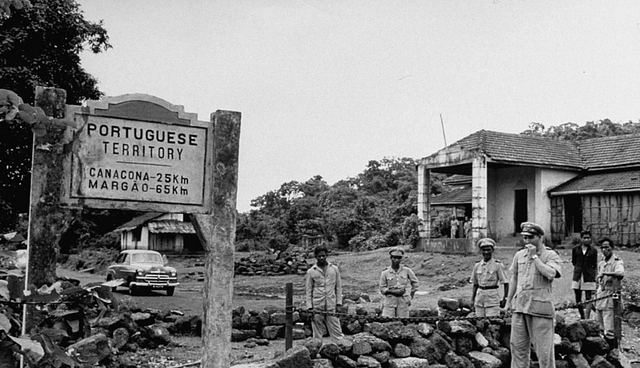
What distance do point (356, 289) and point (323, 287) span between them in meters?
13.3

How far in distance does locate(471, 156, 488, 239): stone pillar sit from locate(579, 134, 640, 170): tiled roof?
5886mm

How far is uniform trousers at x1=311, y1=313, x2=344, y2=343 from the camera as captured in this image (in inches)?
408

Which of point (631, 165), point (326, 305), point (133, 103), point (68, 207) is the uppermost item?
point (631, 165)

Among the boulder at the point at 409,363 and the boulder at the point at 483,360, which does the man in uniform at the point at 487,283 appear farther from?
the boulder at the point at 409,363

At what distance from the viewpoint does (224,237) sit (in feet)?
19.2

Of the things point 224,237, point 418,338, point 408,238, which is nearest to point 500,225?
point 408,238

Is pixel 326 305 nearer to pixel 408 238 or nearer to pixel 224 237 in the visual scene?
pixel 224 237

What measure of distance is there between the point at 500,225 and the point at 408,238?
153 inches

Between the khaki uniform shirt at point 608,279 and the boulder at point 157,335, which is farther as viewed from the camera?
the boulder at point 157,335

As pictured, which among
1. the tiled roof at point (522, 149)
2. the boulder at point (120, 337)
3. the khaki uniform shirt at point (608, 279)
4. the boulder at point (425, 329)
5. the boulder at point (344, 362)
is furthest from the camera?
the tiled roof at point (522, 149)

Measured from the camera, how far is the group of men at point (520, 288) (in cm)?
834

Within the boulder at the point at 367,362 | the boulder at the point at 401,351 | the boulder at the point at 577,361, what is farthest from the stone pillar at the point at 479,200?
the boulder at the point at 367,362

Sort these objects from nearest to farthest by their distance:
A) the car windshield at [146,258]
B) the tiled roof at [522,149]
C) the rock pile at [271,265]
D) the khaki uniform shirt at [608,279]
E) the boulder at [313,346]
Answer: the boulder at [313,346] < the khaki uniform shirt at [608,279] < the car windshield at [146,258] < the tiled roof at [522,149] < the rock pile at [271,265]

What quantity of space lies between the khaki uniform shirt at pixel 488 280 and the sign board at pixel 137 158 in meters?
5.90
